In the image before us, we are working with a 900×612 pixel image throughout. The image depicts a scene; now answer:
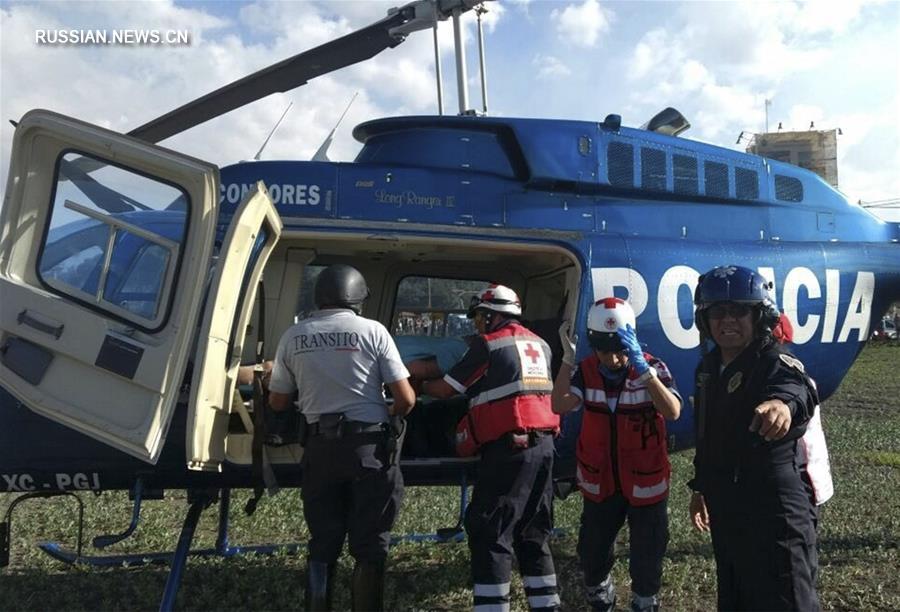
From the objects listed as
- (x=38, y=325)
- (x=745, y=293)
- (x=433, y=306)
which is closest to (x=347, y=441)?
(x=38, y=325)

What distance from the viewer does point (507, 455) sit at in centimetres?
378

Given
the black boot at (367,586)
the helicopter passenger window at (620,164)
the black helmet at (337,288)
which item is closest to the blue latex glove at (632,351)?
the black helmet at (337,288)

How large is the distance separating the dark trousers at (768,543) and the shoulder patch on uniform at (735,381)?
1.03 feet

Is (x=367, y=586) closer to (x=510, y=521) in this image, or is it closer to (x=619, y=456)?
(x=510, y=521)

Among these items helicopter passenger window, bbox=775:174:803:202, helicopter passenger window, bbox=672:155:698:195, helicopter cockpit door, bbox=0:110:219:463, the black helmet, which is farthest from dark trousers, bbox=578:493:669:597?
helicopter passenger window, bbox=775:174:803:202

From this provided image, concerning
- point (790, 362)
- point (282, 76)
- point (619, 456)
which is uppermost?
point (282, 76)

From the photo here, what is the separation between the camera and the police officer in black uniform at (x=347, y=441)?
11.6 feet

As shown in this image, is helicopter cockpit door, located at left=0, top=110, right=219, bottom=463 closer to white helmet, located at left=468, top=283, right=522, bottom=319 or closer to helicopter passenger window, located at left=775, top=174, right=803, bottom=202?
white helmet, located at left=468, top=283, right=522, bottom=319

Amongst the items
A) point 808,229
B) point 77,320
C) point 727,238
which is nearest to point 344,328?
point 77,320

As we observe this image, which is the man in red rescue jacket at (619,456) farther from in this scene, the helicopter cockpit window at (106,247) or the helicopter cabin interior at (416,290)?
the helicopter cockpit window at (106,247)

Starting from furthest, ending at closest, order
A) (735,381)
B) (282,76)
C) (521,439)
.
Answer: (282,76) < (521,439) < (735,381)

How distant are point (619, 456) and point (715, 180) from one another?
2.73 m

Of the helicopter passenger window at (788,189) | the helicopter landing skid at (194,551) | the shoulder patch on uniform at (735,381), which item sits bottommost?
the helicopter landing skid at (194,551)

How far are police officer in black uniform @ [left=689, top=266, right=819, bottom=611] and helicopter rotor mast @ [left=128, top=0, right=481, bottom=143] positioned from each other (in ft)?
15.8
